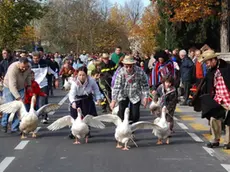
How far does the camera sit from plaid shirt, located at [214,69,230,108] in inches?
361

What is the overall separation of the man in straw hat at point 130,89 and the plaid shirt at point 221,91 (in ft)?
5.43

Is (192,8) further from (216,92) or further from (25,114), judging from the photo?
(216,92)

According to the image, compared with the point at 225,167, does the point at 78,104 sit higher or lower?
higher

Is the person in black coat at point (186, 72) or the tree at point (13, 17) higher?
the tree at point (13, 17)

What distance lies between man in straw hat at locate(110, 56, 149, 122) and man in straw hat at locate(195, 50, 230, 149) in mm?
1384

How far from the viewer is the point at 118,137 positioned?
952 centimetres

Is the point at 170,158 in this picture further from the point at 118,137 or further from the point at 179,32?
the point at 179,32

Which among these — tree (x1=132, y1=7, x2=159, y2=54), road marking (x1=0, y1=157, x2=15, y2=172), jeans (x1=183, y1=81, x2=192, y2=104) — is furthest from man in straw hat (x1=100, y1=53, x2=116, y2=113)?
tree (x1=132, y1=7, x2=159, y2=54)

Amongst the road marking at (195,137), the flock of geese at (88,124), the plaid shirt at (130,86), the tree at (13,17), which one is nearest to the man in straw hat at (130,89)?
the plaid shirt at (130,86)

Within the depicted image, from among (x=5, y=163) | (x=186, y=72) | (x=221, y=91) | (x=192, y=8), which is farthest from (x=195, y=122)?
(x=192, y=8)

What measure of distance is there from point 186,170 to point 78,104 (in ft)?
12.0

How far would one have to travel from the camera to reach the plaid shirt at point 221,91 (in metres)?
9.18

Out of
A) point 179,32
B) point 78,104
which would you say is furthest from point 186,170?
point 179,32

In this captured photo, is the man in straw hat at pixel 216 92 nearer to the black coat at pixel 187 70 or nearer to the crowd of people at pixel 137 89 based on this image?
the crowd of people at pixel 137 89
